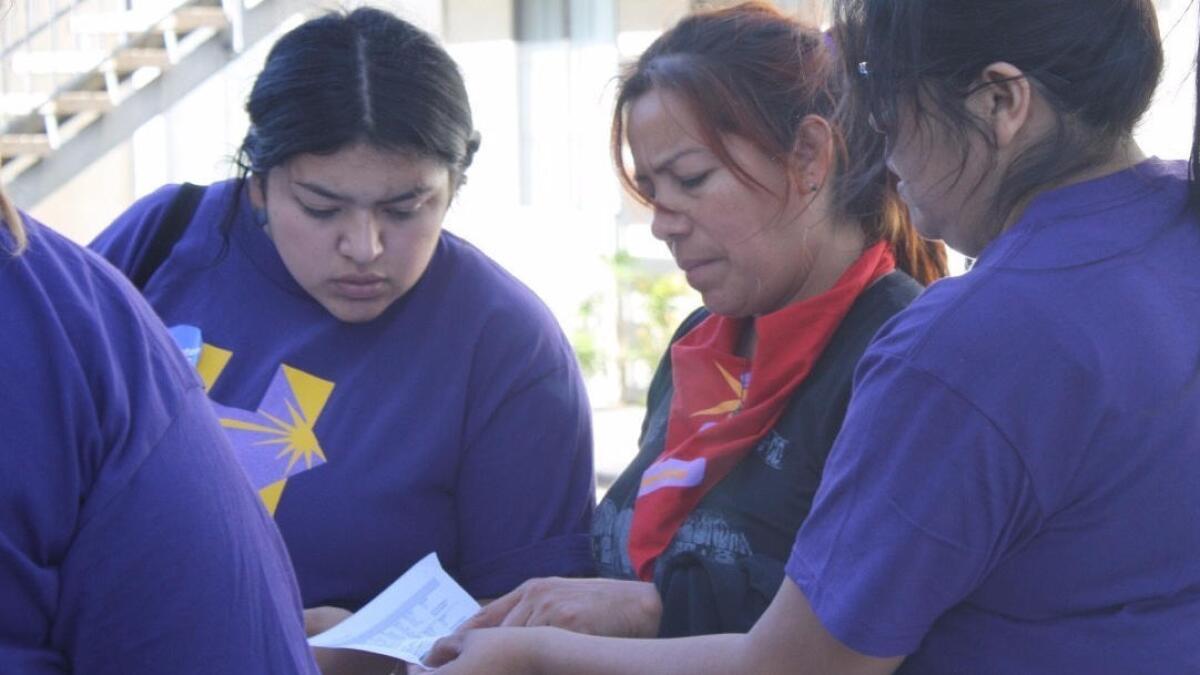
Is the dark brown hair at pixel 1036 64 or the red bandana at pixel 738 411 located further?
Answer: the red bandana at pixel 738 411

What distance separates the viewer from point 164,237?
7.92 ft

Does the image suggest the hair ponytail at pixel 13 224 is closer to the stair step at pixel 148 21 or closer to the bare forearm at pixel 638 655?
the bare forearm at pixel 638 655

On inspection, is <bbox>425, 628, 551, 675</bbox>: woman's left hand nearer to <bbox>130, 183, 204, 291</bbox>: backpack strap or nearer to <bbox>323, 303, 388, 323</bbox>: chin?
<bbox>323, 303, 388, 323</bbox>: chin

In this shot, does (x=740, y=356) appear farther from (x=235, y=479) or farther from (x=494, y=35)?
(x=494, y=35)

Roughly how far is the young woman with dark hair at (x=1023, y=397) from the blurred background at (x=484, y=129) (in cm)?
611

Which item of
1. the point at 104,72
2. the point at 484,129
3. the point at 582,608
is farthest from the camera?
the point at 104,72

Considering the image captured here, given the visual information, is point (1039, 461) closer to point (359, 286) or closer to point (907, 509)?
point (907, 509)

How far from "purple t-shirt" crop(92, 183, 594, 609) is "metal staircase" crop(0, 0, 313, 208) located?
7229 millimetres

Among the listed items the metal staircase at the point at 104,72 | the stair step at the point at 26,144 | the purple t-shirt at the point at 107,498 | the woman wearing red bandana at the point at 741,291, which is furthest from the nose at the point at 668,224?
the stair step at the point at 26,144

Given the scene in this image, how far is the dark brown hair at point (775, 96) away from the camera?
1.96 meters

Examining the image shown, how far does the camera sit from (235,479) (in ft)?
3.68

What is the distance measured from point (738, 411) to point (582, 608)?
321 millimetres

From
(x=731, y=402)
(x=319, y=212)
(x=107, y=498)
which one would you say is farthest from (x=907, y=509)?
Answer: (x=319, y=212)

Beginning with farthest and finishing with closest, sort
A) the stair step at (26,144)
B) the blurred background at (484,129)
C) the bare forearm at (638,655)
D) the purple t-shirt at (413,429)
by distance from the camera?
the stair step at (26,144)
the blurred background at (484,129)
the purple t-shirt at (413,429)
the bare forearm at (638,655)
